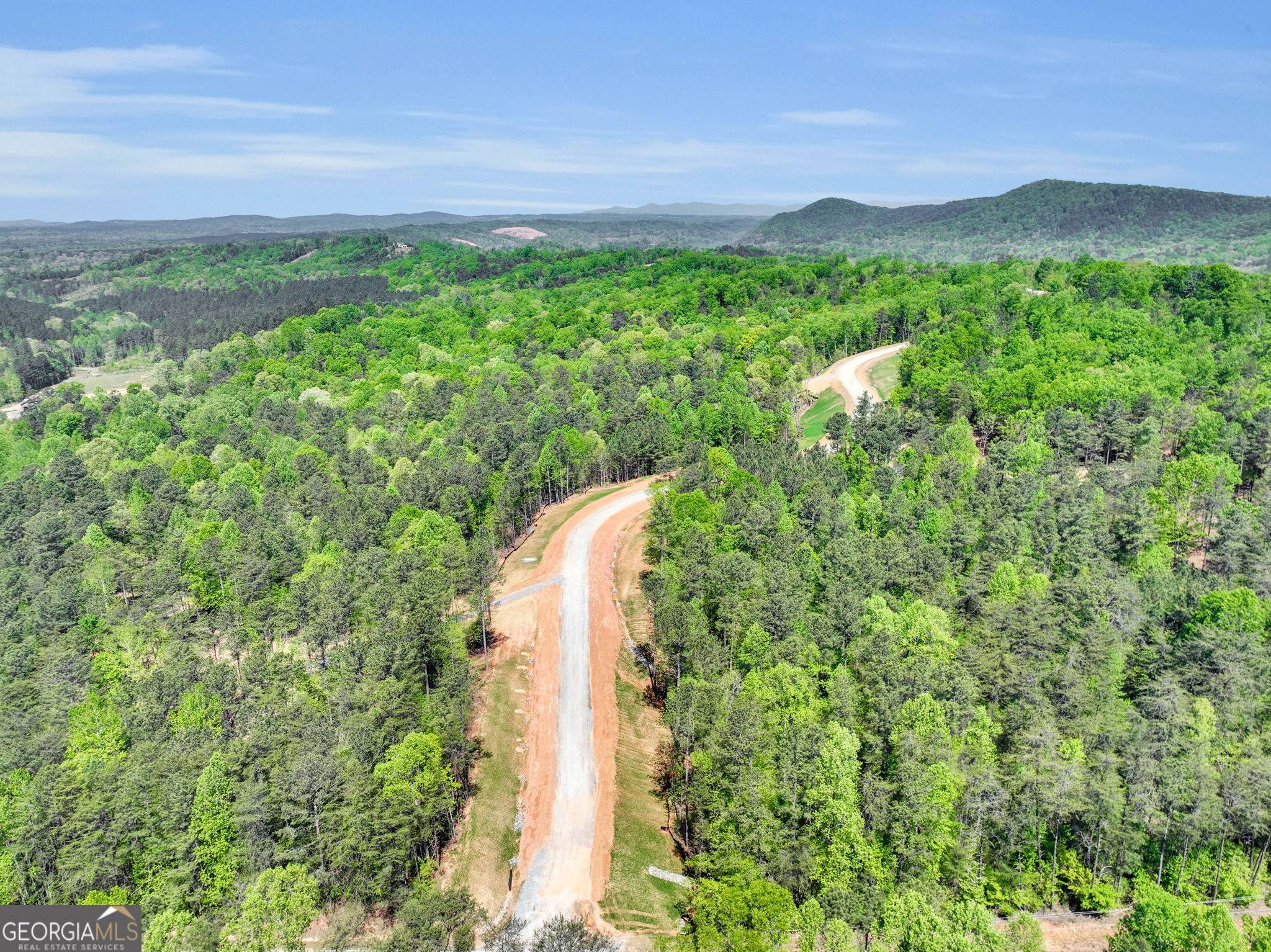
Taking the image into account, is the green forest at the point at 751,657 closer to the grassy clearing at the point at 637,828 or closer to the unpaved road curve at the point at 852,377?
the grassy clearing at the point at 637,828

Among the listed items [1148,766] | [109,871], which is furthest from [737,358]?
[109,871]

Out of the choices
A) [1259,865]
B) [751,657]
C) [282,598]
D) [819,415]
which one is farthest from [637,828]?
[819,415]

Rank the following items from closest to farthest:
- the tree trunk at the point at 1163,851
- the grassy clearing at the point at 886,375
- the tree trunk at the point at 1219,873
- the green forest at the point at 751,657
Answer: the green forest at the point at 751,657 < the tree trunk at the point at 1219,873 < the tree trunk at the point at 1163,851 < the grassy clearing at the point at 886,375

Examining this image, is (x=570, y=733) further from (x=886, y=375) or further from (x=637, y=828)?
(x=886, y=375)

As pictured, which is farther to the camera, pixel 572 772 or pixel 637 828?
pixel 572 772

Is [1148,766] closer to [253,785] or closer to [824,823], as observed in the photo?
[824,823]

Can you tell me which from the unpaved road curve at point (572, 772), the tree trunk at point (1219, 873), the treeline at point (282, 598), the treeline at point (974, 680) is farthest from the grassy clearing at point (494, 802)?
the tree trunk at point (1219, 873)
